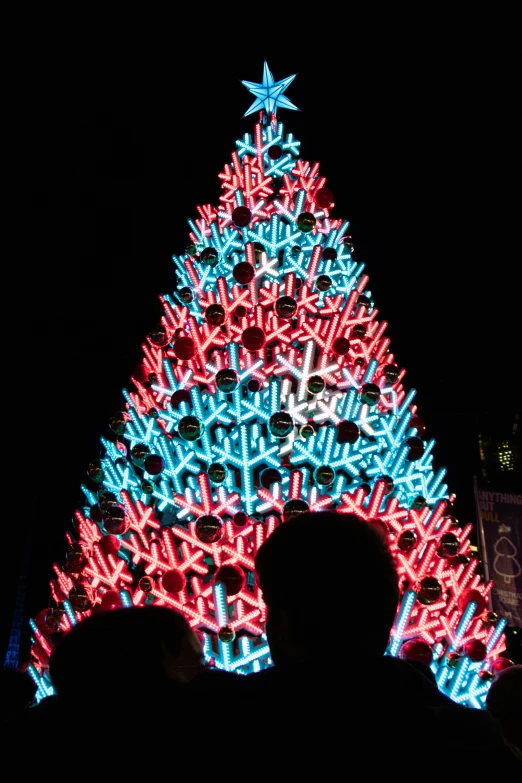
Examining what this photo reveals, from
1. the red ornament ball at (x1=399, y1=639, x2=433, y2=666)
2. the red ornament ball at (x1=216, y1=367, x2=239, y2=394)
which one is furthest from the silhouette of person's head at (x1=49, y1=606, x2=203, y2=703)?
the red ornament ball at (x1=216, y1=367, x2=239, y2=394)

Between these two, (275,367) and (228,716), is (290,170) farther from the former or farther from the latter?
(228,716)

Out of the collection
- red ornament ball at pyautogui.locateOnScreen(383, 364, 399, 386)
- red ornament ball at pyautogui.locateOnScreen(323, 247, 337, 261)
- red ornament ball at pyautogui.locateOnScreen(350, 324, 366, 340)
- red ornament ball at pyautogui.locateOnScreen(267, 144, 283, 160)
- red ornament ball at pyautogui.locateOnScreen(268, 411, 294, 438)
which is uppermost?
red ornament ball at pyautogui.locateOnScreen(267, 144, 283, 160)

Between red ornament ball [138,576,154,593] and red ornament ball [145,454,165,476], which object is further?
red ornament ball [145,454,165,476]

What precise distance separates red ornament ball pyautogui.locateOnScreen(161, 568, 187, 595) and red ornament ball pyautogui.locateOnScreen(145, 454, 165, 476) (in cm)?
76

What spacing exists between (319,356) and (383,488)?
1.25m

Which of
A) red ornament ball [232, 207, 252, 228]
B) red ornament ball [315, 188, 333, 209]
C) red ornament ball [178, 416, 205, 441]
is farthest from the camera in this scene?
red ornament ball [315, 188, 333, 209]

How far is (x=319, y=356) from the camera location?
161 inches

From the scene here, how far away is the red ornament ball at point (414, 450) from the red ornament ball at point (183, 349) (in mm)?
1959

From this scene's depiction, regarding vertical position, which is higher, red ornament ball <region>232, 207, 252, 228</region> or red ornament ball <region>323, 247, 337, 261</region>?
red ornament ball <region>232, 207, 252, 228</region>

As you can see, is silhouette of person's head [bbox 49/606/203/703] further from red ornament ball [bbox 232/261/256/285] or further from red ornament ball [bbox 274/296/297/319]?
red ornament ball [bbox 232/261/256/285]

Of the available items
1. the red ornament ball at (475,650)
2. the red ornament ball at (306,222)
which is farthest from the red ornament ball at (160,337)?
the red ornament ball at (475,650)

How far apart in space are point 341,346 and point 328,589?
3171mm

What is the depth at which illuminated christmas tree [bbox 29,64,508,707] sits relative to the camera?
10.2 ft

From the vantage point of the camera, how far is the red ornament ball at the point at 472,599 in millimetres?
3299
